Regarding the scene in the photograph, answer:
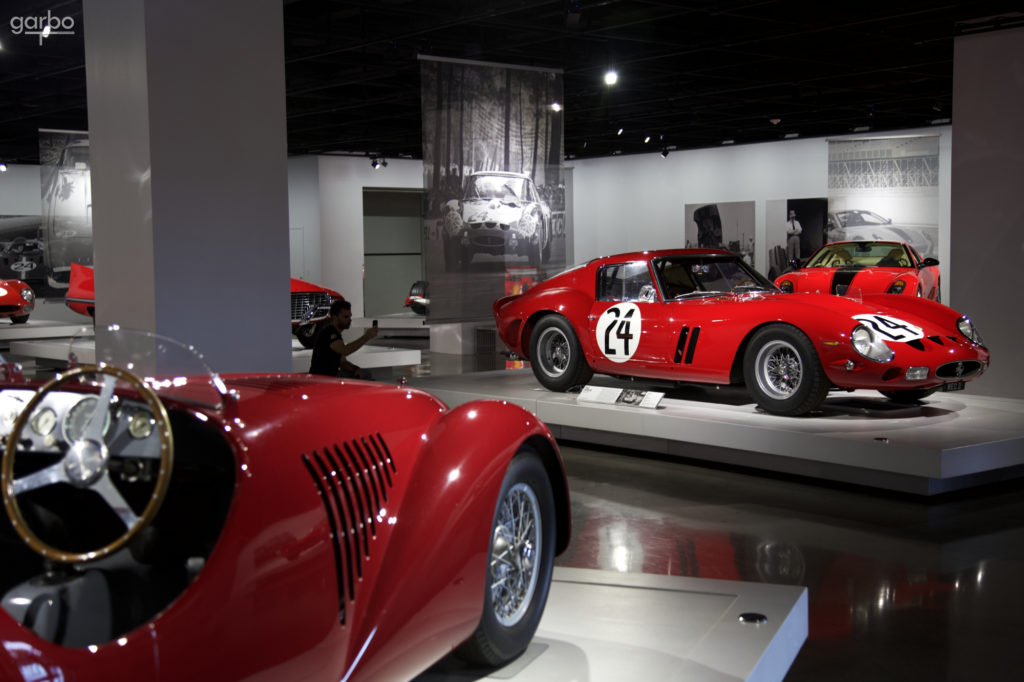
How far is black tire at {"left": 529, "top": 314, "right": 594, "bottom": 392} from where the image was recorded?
8.20 metres

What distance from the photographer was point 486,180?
1221cm

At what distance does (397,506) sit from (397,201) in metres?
25.2

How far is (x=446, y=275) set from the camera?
39.7 ft

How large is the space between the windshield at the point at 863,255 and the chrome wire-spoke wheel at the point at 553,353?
7096 millimetres

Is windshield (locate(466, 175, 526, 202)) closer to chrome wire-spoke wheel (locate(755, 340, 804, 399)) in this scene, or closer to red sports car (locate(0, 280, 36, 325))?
chrome wire-spoke wheel (locate(755, 340, 804, 399))

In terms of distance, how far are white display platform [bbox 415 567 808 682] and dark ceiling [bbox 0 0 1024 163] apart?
755 centimetres

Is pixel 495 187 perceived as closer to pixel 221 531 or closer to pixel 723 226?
pixel 723 226

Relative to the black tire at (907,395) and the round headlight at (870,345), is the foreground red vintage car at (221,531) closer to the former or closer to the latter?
the round headlight at (870,345)

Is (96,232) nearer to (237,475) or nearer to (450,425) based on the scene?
(450,425)

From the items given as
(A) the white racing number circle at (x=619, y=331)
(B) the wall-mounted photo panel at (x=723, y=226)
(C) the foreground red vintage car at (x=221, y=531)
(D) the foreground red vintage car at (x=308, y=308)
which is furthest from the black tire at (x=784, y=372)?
(B) the wall-mounted photo panel at (x=723, y=226)

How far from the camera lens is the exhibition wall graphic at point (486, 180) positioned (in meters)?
11.9

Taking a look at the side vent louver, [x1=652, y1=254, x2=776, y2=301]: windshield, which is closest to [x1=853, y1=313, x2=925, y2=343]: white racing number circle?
[x1=652, y1=254, x2=776, y2=301]: windshield

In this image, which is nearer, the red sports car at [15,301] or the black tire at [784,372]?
the black tire at [784,372]

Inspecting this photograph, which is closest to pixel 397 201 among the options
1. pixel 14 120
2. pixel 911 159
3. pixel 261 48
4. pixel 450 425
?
pixel 14 120
